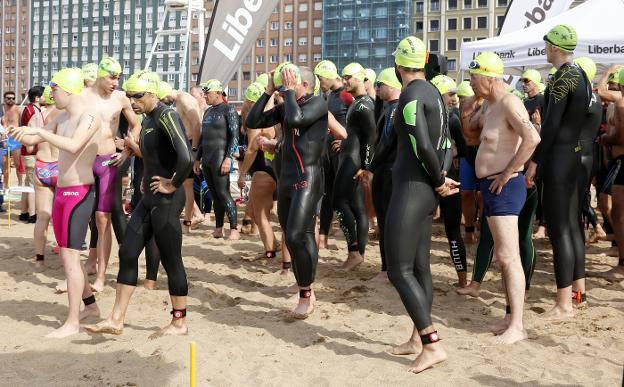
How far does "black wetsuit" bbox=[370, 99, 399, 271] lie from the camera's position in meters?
5.72

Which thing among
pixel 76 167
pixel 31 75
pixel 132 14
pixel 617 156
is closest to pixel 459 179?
pixel 617 156

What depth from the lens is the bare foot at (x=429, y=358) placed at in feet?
13.3

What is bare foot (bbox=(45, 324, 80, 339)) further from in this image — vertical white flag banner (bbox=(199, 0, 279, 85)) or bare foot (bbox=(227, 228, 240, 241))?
vertical white flag banner (bbox=(199, 0, 279, 85))

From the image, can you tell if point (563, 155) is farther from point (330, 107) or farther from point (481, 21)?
point (481, 21)

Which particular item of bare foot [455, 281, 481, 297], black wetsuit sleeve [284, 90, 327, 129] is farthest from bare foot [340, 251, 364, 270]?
black wetsuit sleeve [284, 90, 327, 129]

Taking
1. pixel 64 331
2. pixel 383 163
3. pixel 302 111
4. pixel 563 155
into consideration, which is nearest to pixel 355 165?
pixel 383 163

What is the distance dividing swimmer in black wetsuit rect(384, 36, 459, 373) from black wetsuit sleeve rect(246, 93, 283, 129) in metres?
1.63

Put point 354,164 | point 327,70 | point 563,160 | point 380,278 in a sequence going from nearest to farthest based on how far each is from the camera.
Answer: point 563,160 < point 380,278 < point 354,164 < point 327,70

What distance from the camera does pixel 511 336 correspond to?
15.3 ft

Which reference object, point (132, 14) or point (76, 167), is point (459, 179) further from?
point (132, 14)

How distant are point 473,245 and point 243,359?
4.66m

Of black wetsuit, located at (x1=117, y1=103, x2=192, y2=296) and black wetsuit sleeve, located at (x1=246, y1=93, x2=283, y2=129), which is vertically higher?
black wetsuit sleeve, located at (x1=246, y1=93, x2=283, y2=129)

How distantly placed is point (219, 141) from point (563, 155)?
4.79 m

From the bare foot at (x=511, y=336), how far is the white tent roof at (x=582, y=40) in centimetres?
527
